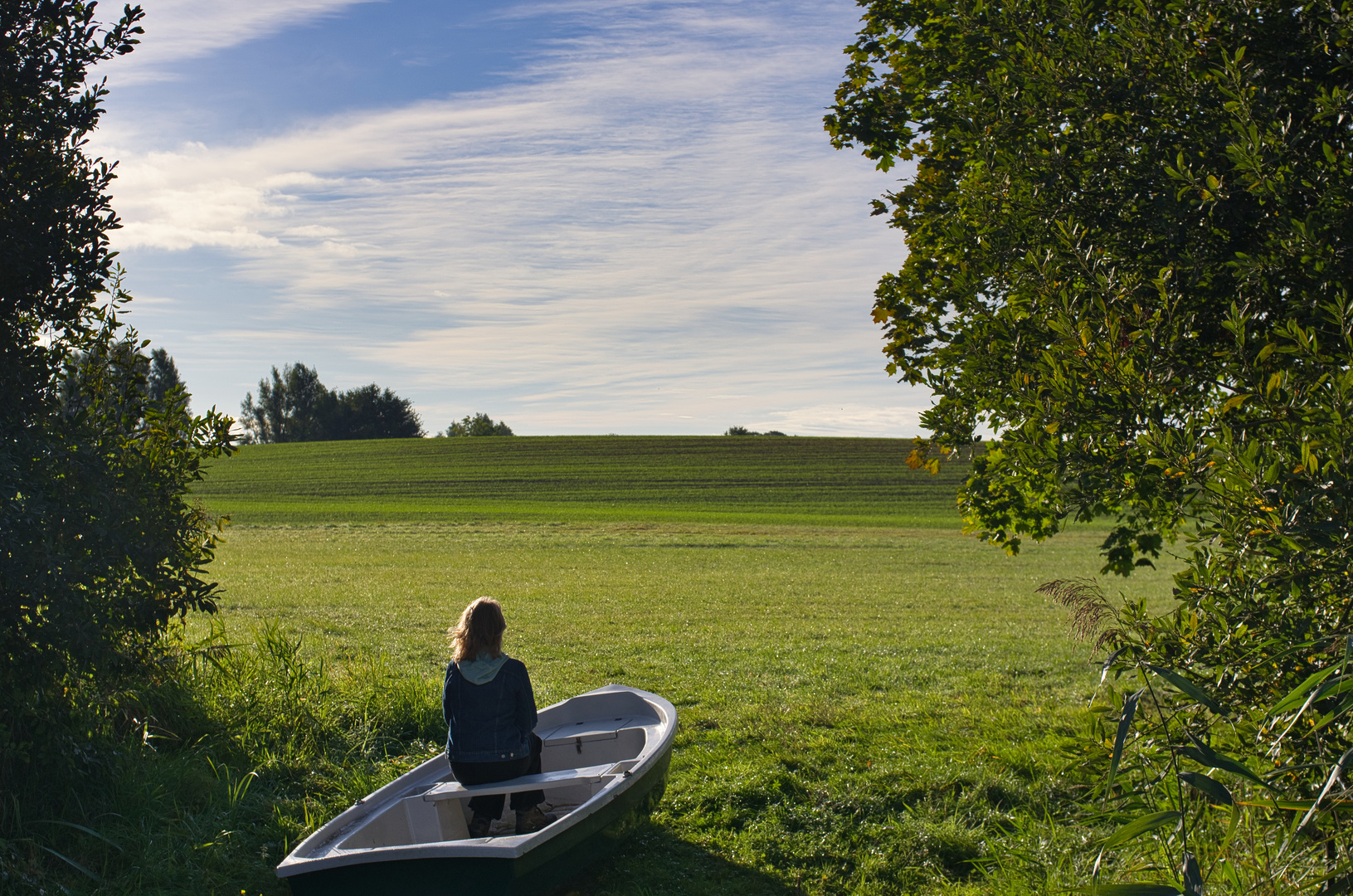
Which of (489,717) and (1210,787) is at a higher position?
(1210,787)

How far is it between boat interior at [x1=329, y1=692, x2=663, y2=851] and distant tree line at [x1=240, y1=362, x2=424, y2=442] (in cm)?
10843

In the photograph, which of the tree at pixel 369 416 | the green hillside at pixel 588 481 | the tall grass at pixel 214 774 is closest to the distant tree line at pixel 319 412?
the tree at pixel 369 416

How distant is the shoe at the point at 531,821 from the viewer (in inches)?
214

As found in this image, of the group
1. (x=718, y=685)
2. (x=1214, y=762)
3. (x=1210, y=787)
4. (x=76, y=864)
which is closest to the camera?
(x=1210, y=787)

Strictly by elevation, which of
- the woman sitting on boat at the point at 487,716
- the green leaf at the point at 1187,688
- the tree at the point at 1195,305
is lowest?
the woman sitting on boat at the point at 487,716

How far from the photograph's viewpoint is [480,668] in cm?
558

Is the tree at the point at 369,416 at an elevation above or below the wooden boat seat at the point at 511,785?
above

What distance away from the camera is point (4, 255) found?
17.5ft

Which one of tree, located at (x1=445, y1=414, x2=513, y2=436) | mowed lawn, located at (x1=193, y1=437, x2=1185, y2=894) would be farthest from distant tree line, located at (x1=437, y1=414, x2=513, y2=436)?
mowed lawn, located at (x1=193, y1=437, x2=1185, y2=894)

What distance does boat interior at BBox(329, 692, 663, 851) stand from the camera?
211 inches

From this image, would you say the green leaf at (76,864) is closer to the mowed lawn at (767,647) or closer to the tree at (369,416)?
the mowed lawn at (767,647)

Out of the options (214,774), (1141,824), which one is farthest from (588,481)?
(1141,824)

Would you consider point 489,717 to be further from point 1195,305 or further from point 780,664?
point 780,664

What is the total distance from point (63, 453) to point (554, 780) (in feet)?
11.5
